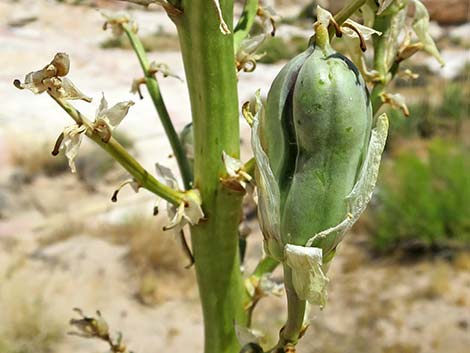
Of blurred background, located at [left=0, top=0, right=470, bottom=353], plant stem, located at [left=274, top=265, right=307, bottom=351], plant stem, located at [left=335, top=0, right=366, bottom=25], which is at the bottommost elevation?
blurred background, located at [left=0, top=0, right=470, bottom=353]

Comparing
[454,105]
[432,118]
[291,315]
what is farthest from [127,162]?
[454,105]

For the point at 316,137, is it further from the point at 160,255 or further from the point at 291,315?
the point at 160,255

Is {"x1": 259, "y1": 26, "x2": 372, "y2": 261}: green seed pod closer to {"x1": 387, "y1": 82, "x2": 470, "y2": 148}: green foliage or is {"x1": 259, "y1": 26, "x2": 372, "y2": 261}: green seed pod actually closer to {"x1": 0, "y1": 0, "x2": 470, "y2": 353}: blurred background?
{"x1": 0, "y1": 0, "x2": 470, "y2": 353}: blurred background

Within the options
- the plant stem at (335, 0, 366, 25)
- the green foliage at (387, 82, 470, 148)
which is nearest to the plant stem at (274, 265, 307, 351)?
the plant stem at (335, 0, 366, 25)

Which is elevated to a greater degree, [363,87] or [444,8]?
[363,87]

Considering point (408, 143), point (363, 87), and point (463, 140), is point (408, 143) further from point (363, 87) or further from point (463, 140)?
point (363, 87)

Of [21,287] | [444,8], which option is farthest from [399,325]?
[444,8]
